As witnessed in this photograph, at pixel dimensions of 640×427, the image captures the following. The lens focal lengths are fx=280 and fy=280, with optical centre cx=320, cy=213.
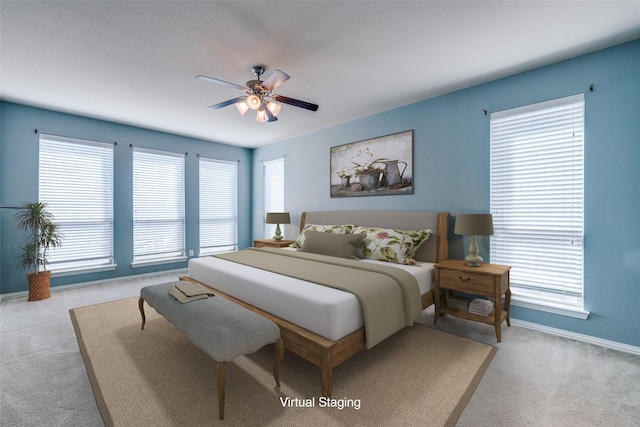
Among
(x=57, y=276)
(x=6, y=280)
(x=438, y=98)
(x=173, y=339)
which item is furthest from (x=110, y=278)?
(x=438, y=98)

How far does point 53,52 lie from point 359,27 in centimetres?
285

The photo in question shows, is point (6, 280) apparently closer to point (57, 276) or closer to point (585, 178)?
point (57, 276)

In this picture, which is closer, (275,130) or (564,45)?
(564,45)

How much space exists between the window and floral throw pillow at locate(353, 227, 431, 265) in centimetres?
84

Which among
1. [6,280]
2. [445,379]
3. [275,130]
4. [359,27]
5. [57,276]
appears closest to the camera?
[445,379]

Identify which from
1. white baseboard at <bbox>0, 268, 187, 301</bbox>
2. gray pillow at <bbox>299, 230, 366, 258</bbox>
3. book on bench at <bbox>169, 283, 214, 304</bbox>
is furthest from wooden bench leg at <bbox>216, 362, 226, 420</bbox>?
white baseboard at <bbox>0, 268, 187, 301</bbox>

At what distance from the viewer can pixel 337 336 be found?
1.95 metres

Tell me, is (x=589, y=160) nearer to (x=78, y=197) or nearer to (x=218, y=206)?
(x=218, y=206)

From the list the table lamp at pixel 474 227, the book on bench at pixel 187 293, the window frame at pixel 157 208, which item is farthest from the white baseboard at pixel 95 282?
the table lamp at pixel 474 227

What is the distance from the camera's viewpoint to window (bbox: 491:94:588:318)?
108 inches

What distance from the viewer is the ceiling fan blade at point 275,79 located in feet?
7.86

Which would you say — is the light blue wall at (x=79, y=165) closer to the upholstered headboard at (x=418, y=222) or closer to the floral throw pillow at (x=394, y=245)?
the upholstered headboard at (x=418, y=222)

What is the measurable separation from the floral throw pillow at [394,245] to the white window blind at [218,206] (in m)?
3.84

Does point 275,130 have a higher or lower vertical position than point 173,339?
higher
